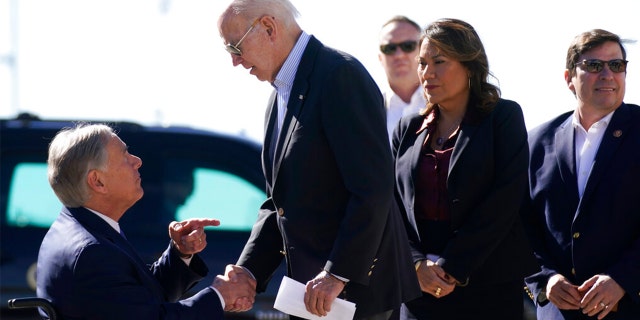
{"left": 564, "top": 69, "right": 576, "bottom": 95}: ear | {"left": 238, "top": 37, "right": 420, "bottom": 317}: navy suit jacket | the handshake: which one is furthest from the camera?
{"left": 564, "top": 69, "right": 576, "bottom": 95}: ear

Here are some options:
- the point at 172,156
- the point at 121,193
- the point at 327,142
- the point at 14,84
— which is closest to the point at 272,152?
the point at 327,142

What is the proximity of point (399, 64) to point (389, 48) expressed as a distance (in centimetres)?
14

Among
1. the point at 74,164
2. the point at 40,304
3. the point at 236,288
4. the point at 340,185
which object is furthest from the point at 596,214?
the point at 40,304

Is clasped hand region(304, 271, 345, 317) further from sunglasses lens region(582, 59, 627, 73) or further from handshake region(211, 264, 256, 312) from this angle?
sunglasses lens region(582, 59, 627, 73)

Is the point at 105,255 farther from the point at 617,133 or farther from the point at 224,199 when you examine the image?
the point at 224,199

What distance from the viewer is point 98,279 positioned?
370cm

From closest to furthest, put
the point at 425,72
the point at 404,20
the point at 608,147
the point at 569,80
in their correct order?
the point at 608,147 < the point at 425,72 < the point at 569,80 < the point at 404,20

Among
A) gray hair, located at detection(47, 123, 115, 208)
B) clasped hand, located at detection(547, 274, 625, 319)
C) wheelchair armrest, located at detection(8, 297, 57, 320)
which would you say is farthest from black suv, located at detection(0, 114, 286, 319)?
wheelchair armrest, located at detection(8, 297, 57, 320)

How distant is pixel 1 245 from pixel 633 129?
12.8 ft

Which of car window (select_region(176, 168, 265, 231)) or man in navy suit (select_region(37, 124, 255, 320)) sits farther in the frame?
car window (select_region(176, 168, 265, 231))

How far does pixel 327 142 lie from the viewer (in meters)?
3.97

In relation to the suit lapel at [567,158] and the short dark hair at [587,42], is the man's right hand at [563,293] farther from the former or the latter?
the short dark hair at [587,42]

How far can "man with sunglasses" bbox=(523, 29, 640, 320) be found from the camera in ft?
14.4

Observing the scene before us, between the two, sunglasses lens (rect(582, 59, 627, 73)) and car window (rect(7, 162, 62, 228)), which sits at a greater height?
sunglasses lens (rect(582, 59, 627, 73))
